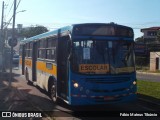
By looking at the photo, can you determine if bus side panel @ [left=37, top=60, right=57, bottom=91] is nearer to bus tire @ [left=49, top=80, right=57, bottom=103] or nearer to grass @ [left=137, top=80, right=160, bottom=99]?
bus tire @ [left=49, top=80, right=57, bottom=103]

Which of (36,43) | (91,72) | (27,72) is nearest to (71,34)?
(91,72)

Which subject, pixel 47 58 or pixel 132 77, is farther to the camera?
pixel 47 58

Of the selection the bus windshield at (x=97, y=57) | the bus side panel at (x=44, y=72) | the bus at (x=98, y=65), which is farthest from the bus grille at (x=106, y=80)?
the bus side panel at (x=44, y=72)

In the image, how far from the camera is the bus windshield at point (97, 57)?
37.2ft

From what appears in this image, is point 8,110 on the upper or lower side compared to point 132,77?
lower

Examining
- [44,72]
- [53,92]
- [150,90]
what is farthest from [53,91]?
[150,90]

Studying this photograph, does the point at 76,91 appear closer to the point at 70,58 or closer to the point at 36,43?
the point at 70,58

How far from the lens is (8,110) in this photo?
1229 centimetres

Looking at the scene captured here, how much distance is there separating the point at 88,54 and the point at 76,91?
125cm

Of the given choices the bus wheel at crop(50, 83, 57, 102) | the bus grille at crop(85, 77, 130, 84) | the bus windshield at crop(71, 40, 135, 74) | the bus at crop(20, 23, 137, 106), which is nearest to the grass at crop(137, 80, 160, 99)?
the bus at crop(20, 23, 137, 106)

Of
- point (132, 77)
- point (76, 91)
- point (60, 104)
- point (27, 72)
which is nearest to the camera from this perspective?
point (76, 91)

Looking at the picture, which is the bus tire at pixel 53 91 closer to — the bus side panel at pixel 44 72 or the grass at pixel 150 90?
the bus side panel at pixel 44 72

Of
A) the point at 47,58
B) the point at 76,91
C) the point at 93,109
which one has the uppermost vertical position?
the point at 47,58

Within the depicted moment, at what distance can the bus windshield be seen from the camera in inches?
447
